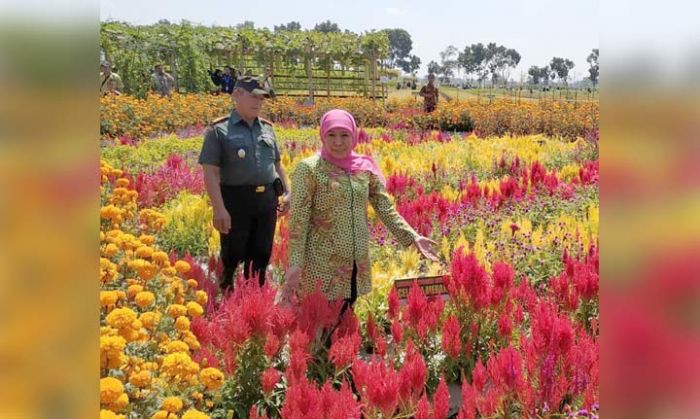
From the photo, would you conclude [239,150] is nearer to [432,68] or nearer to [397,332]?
[397,332]

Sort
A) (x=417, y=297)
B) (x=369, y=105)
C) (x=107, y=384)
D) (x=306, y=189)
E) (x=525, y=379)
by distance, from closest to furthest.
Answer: (x=107, y=384) → (x=525, y=379) → (x=417, y=297) → (x=306, y=189) → (x=369, y=105)

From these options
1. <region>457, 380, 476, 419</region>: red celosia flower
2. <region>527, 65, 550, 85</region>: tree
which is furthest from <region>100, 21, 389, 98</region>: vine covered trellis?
<region>527, 65, 550, 85</region>: tree

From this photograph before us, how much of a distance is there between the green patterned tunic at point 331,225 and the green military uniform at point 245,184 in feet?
2.21

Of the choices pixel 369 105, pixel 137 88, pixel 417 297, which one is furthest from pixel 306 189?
pixel 137 88

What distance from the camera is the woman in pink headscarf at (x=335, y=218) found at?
9.72 feet

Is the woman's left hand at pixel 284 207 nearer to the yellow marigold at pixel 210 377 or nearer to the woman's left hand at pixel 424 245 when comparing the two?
the woman's left hand at pixel 424 245

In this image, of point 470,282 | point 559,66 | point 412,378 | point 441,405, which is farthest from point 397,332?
point 559,66

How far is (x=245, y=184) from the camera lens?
3.75 m

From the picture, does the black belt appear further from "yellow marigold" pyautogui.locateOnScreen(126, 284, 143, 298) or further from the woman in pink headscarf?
"yellow marigold" pyautogui.locateOnScreen(126, 284, 143, 298)

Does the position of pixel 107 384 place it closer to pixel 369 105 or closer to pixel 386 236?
pixel 386 236

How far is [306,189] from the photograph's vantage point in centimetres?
296

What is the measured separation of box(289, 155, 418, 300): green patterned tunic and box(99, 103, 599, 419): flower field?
0.27m
